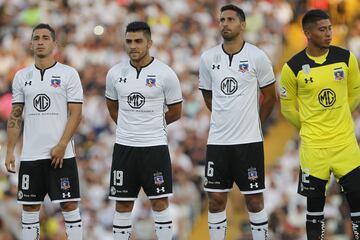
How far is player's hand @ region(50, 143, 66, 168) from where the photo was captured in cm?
1212

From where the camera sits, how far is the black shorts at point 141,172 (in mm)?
12180

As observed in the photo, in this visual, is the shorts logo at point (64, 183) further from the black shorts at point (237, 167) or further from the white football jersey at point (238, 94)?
the white football jersey at point (238, 94)

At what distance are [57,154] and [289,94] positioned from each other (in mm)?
2674

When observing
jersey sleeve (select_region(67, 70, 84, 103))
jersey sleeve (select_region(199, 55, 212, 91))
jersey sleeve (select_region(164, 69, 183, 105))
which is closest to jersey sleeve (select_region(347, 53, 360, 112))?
jersey sleeve (select_region(199, 55, 212, 91))

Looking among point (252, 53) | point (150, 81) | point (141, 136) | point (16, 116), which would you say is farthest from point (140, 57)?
point (16, 116)

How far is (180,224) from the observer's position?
18.8m

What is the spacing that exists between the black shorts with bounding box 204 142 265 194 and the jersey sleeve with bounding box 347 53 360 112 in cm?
114

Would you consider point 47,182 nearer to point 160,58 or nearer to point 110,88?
point 110,88

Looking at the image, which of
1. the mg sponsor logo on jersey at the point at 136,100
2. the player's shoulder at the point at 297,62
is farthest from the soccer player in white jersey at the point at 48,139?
the player's shoulder at the point at 297,62

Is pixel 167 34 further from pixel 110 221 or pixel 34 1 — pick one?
pixel 110 221

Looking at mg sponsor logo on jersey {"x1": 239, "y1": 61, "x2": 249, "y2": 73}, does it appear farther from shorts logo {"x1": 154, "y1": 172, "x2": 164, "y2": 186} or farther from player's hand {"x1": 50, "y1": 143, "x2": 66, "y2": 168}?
player's hand {"x1": 50, "y1": 143, "x2": 66, "y2": 168}

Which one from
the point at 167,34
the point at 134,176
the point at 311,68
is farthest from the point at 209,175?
the point at 167,34

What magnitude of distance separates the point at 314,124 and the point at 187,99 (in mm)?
10635

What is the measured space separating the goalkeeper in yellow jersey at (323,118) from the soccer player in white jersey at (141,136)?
1.53 metres
